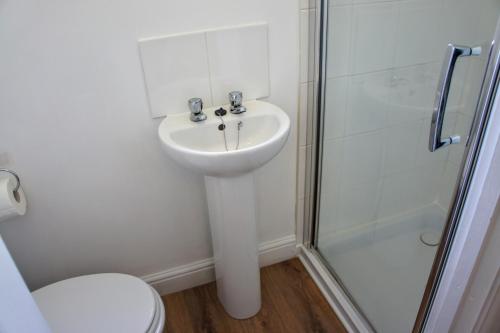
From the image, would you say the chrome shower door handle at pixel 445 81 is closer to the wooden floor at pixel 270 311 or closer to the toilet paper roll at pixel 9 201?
the wooden floor at pixel 270 311

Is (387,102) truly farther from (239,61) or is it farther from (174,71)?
(174,71)

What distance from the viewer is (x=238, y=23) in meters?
1.31

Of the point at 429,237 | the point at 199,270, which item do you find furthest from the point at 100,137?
the point at 429,237

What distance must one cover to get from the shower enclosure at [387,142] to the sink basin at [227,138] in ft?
0.95

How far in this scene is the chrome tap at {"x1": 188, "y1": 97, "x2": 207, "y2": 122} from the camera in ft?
4.24

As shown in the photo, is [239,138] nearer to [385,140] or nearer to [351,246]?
[385,140]

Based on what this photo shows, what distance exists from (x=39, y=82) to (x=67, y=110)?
0.38ft

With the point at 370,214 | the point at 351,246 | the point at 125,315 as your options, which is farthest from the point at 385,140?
the point at 125,315

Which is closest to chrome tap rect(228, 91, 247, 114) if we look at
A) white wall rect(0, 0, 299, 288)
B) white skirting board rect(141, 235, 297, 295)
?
white wall rect(0, 0, 299, 288)

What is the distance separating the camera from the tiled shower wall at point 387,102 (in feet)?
4.22

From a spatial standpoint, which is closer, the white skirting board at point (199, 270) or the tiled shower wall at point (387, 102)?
the tiled shower wall at point (387, 102)

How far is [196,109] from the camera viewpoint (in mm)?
1301

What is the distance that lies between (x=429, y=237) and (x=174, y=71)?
1.24 meters

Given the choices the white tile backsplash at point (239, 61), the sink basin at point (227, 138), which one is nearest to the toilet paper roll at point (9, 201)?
the sink basin at point (227, 138)
